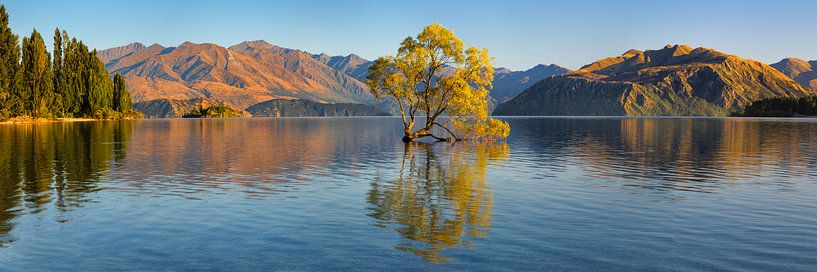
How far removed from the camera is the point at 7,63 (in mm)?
149500

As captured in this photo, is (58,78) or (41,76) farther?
(58,78)

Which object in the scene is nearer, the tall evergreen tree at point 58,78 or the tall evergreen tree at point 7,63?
the tall evergreen tree at point 7,63

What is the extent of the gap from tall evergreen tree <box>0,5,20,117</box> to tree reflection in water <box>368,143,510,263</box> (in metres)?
143

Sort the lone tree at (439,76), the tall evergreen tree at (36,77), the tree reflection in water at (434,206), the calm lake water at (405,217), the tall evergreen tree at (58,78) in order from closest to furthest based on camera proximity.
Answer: the calm lake water at (405,217) → the tree reflection in water at (434,206) → the lone tree at (439,76) → the tall evergreen tree at (36,77) → the tall evergreen tree at (58,78)

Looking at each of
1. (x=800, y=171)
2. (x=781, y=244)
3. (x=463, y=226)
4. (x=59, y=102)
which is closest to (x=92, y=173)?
(x=463, y=226)

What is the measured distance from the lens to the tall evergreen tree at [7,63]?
484 ft

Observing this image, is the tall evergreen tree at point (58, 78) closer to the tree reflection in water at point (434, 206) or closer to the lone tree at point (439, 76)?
the lone tree at point (439, 76)

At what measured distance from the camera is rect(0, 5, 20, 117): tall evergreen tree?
147500 mm

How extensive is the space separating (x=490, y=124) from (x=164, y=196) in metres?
57.9

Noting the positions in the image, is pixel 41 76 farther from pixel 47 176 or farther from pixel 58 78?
pixel 47 176

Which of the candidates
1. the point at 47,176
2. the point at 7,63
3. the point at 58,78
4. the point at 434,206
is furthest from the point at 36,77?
the point at 434,206

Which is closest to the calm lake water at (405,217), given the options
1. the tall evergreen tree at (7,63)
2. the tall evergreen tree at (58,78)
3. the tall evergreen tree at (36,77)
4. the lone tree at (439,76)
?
the lone tree at (439,76)

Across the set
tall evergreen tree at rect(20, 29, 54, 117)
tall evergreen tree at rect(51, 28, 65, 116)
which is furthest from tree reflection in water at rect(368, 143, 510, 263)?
tall evergreen tree at rect(51, 28, 65, 116)

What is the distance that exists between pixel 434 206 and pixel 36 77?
174 metres
